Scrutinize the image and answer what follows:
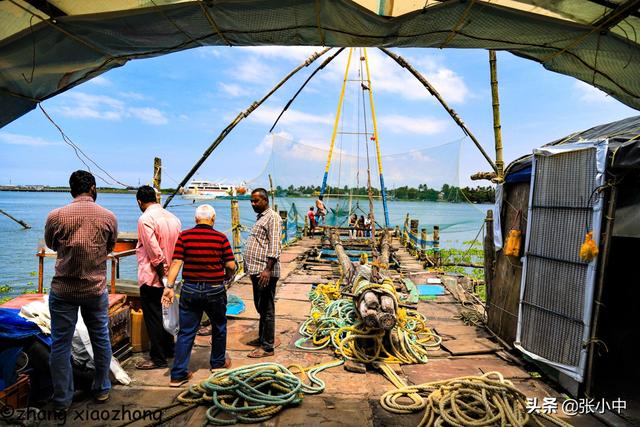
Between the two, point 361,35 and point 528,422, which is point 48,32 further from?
point 528,422

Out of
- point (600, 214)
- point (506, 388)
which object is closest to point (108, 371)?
point (506, 388)

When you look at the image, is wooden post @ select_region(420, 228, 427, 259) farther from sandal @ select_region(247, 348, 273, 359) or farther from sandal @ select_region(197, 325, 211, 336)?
sandal @ select_region(247, 348, 273, 359)

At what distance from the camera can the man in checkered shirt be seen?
407 cm

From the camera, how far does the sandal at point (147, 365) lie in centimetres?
369

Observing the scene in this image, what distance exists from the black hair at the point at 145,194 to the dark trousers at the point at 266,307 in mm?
1290

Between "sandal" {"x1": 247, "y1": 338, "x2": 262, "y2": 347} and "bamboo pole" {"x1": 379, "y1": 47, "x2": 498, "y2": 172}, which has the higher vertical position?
"bamboo pole" {"x1": 379, "y1": 47, "x2": 498, "y2": 172}

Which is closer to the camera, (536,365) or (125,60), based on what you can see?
(125,60)

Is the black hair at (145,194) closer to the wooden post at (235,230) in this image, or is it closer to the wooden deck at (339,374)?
the wooden deck at (339,374)

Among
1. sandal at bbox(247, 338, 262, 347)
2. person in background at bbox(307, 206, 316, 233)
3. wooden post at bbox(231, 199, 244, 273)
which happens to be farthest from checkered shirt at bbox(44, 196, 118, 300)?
person in background at bbox(307, 206, 316, 233)

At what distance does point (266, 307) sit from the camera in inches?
163

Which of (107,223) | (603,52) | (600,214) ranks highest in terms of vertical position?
(603,52)

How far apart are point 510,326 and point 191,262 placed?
3705mm

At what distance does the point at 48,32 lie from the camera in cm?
234

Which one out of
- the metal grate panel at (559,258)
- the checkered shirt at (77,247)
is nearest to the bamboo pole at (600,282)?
the metal grate panel at (559,258)
